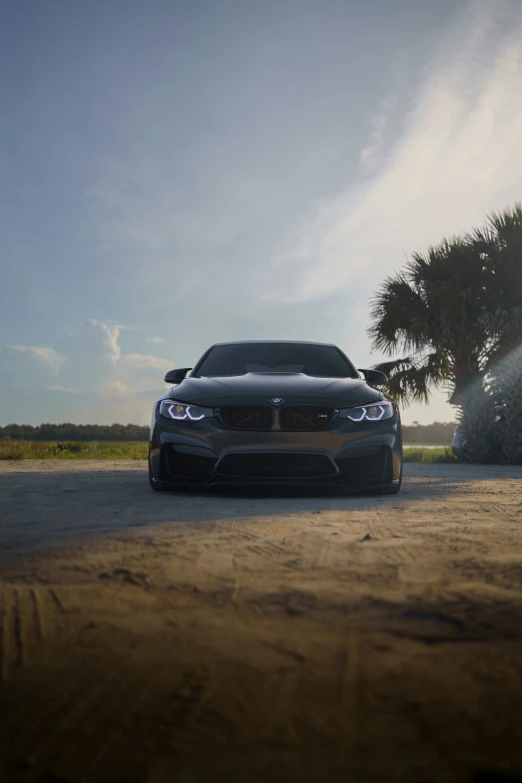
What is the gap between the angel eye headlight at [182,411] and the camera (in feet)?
15.8

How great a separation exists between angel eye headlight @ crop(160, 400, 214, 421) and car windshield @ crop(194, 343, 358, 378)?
2.99 feet

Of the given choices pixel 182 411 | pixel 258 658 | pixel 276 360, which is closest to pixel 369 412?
pixel 182 411

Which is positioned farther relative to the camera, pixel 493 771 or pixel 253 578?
pixel 253 578

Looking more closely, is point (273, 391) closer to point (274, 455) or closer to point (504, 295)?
Answer: point (274, 455)

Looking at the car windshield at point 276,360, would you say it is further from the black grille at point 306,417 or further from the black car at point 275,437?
the black grille at point 306,417

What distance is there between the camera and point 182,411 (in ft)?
16.0

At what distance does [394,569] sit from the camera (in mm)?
2123

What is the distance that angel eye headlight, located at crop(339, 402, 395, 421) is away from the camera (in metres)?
4.81

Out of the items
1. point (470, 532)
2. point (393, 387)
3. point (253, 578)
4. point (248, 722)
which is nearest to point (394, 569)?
point (253, 578)

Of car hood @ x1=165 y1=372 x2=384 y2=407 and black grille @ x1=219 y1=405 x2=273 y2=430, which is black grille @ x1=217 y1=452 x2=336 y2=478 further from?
car hood @ x1=165 y1=372 x2=384 y2=407

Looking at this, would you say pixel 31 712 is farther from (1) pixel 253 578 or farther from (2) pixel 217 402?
(2) pixel 217 402

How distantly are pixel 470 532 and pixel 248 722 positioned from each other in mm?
2079

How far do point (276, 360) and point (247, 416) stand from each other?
1.52 metres

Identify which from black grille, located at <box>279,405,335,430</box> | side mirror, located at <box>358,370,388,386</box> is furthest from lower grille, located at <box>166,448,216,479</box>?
side mirror, located at <box>358,370,388,386</box>
